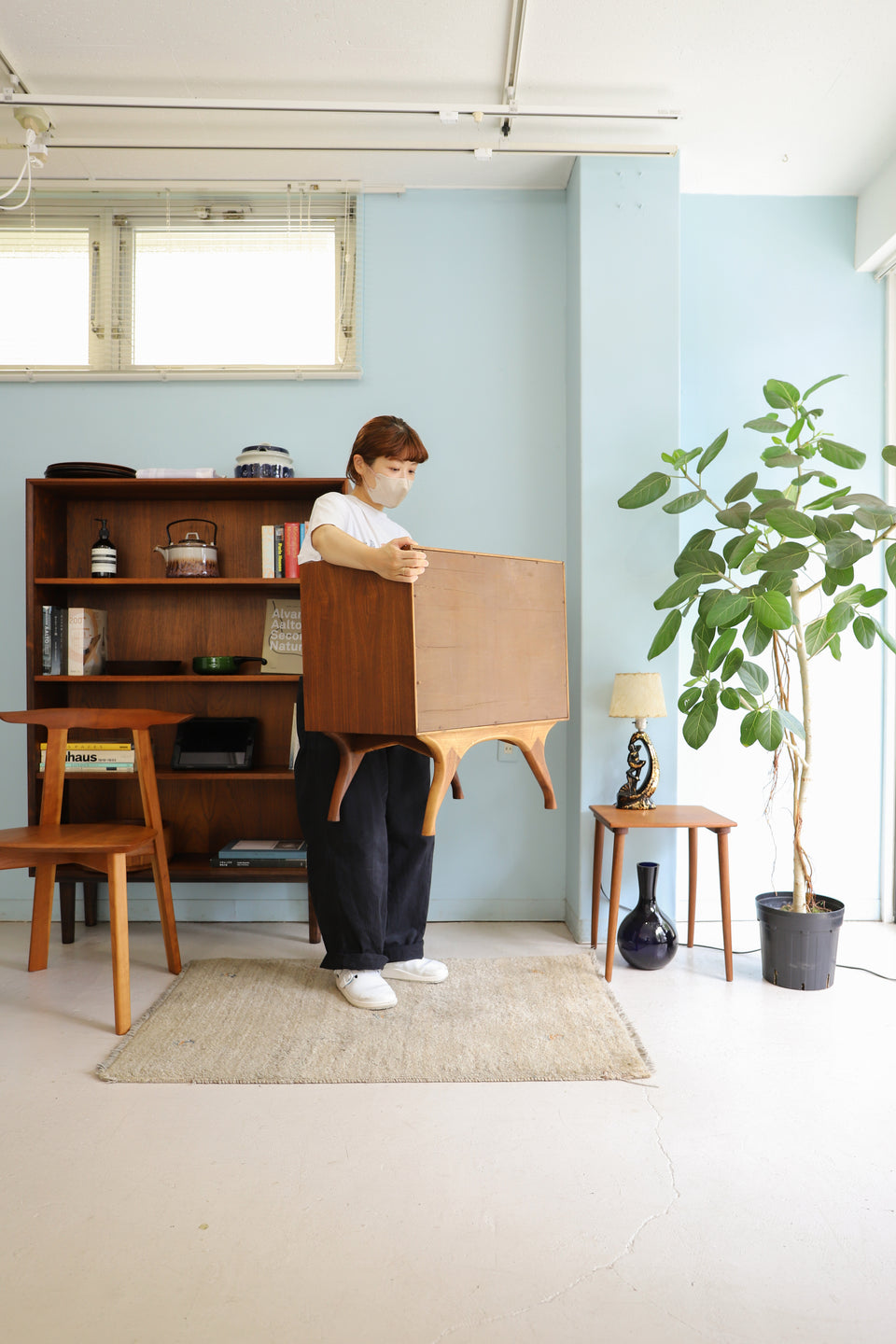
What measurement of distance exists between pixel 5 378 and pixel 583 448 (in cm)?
200

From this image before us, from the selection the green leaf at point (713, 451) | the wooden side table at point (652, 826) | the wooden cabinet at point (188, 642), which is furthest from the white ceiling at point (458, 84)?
the wooden side table at point (652, 826)

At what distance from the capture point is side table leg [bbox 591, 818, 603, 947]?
2594mm

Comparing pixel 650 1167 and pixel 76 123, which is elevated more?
pixel 76 123

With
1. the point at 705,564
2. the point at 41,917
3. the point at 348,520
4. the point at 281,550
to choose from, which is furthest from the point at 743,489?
the point at 41,917

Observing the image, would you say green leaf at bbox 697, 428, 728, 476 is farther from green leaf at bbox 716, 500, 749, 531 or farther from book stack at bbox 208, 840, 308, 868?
book stack at bbox 208, 840, 308, 868

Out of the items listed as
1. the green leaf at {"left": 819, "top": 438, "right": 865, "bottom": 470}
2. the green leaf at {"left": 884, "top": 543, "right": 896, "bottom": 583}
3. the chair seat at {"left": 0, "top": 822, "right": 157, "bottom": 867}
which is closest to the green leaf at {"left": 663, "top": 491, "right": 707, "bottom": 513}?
the green leaf at {"left": 819, "top": 438, "right": 865, "bottom": 470}

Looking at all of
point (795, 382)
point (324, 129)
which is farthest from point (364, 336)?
point (795, 382)

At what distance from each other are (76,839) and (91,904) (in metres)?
0.89

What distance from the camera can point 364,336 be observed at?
2.99 m

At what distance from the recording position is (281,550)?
2.75 metres

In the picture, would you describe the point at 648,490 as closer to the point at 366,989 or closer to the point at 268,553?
the point at 268,553

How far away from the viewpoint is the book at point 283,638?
114 inches

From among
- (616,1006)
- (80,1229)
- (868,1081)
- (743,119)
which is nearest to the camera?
(80,1229)

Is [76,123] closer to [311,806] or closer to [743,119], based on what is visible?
[743,119]
